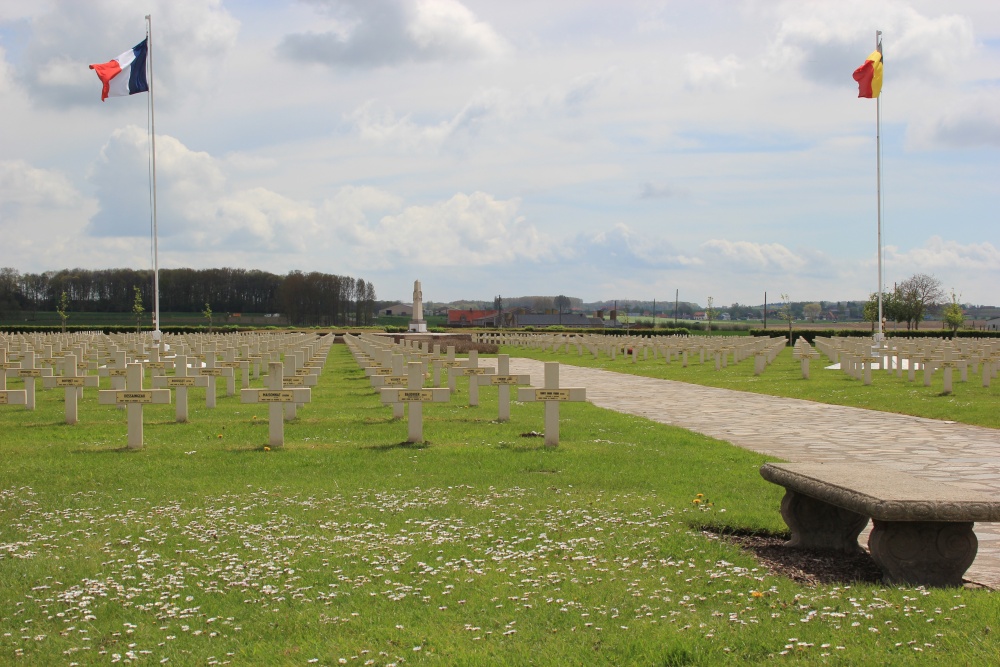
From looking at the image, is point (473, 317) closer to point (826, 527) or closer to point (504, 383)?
point (504, 383)

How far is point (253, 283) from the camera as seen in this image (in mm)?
120000

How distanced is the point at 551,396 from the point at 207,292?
111 m

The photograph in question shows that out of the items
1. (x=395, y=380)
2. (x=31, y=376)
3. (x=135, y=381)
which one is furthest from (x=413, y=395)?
(x=31, y=376)

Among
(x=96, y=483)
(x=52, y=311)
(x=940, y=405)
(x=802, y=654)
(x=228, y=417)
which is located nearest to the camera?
(x=802, y=654)

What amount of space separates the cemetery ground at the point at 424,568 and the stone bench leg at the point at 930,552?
0.76 ft

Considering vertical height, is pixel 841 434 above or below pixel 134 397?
below

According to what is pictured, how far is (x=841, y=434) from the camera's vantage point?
1327 centimetres

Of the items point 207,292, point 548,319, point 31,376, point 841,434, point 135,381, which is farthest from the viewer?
point 548,319

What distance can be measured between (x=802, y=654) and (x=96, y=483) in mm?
7253

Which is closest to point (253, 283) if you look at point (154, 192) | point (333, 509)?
point (154, 192)

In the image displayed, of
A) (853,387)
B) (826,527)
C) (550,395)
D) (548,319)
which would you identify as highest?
(548,319)

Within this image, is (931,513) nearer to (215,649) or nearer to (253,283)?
(215,649)

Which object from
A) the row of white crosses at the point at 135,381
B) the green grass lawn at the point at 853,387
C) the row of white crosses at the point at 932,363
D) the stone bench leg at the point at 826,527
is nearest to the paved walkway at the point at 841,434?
the stone bench leg at the point at 826,527

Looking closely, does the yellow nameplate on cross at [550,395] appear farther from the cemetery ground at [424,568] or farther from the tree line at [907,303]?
the tree line at [907,303]
